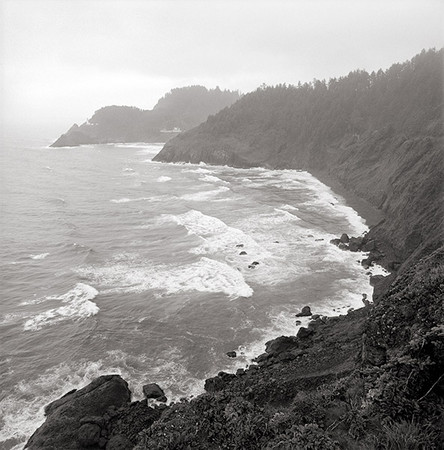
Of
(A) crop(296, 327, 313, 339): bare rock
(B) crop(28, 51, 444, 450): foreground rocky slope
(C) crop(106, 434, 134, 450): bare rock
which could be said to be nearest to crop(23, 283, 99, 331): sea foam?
(B) crop(28, 51, 444, 450): foreground rocky slope

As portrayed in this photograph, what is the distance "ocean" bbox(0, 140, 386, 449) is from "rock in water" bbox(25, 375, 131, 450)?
121 cm

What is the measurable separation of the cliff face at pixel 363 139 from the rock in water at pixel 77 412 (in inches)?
898

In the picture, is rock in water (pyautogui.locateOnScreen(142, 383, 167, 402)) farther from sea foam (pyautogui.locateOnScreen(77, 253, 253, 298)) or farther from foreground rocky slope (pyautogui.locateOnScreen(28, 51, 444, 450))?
sea foam (pyautogui.locateOnScreen(77, 253, 253, 298))

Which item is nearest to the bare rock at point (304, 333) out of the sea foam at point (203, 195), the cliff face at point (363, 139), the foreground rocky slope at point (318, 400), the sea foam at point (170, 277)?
the foreground rocky slope at point (318, 400)

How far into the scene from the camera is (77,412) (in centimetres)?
1659

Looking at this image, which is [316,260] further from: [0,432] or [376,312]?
[0,432]

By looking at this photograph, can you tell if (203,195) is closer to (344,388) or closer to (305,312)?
(305,312)

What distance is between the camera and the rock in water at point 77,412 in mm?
15422

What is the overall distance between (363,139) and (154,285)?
214 ft

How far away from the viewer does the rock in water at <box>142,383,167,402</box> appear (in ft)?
60.6

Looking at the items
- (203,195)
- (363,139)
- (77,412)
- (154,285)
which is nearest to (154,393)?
(77,412)

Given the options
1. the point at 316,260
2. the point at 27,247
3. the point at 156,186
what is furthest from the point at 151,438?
the point at 156,186

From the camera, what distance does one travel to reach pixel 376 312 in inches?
563

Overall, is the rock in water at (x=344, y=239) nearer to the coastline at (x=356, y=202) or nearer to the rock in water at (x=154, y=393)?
the coastline at (x=356, y=202)
